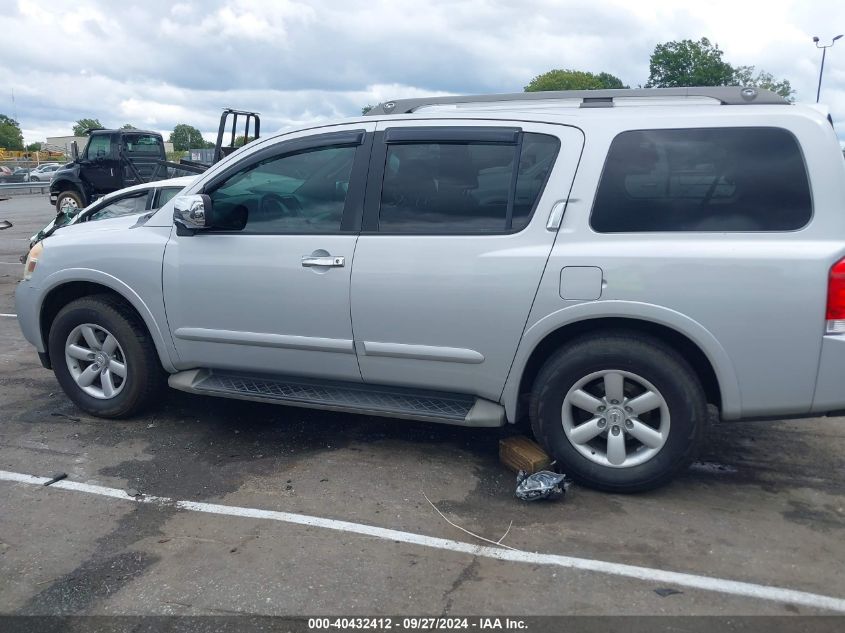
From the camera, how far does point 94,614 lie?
310cm

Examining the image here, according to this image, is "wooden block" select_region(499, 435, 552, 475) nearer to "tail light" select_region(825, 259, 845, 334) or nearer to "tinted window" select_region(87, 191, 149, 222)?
"tail light" select_region(825, 259, 845, 334)

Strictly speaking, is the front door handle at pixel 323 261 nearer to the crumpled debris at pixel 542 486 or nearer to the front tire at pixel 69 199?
the crumpled debris at pixel 542 486

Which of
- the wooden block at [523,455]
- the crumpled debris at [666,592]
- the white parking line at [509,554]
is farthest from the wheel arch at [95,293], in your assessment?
the crumpled debris at [666,592]

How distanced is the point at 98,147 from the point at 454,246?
1668 cm

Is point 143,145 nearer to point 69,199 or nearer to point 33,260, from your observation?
point 69,199

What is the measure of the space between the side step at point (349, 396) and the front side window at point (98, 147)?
49.6ft

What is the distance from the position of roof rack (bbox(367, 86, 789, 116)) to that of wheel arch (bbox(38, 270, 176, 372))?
6.17 feet

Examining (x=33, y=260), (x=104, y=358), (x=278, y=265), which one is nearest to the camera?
(x=278, y=265)

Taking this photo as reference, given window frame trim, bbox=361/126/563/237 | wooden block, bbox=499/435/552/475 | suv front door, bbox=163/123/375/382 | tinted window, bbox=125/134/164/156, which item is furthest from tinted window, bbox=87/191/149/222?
tinted window, bbox=125/134/164/156

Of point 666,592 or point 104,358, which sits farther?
point 104,358

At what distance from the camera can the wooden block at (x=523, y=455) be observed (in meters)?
4.21

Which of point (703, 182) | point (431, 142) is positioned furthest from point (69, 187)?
point (703, 182)

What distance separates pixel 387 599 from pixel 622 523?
4.23 feet

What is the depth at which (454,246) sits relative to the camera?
4188 mm
